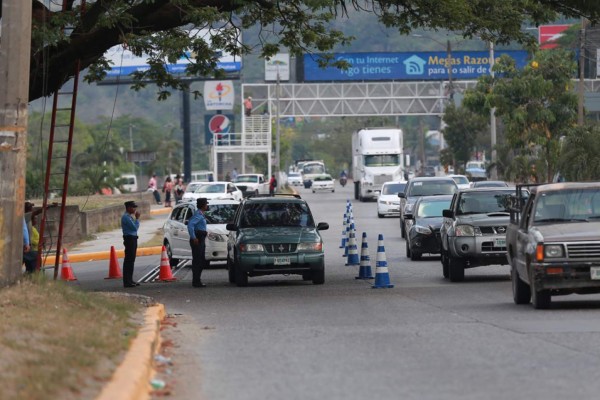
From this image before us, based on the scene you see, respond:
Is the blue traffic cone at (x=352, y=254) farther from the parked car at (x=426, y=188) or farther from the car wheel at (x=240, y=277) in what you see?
the parked car at (x=426, y=188)

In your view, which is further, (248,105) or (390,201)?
(248,105)

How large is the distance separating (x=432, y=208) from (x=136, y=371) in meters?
22.2

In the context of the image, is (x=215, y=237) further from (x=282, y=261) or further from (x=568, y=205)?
(x=568, y=205)

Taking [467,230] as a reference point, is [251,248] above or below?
below

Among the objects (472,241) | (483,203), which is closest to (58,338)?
(472,241)

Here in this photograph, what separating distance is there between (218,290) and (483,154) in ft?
315

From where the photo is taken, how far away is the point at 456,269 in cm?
2498

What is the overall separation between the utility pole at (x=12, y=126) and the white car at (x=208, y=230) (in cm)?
1254

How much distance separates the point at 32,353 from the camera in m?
11.9

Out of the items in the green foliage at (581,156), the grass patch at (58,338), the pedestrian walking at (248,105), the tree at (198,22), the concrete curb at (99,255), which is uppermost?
the pedestrian walking at (248,105)

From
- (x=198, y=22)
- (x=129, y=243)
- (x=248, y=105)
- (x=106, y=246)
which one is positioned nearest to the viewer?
(x=198, y=22)

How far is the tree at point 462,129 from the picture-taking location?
97.4m

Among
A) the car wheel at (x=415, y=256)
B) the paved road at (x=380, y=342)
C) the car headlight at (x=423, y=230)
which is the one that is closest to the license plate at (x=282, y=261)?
the paved road at (x=380, y=342)

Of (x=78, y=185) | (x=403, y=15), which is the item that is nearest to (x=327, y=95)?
(x=78, y=185)
